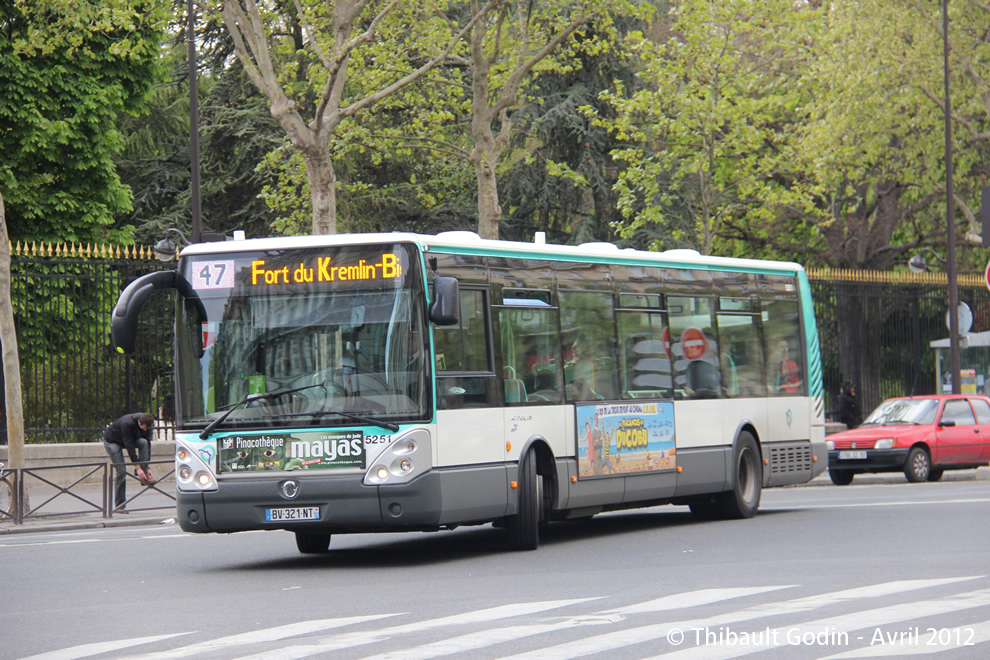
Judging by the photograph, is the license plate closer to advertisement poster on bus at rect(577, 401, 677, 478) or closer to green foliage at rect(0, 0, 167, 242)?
advertisement poster on bus at rect(577, 401, 677, 478)

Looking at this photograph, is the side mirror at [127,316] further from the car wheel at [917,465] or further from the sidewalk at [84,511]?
the car wheel at [917,465]

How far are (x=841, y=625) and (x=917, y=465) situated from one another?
55.0 ft

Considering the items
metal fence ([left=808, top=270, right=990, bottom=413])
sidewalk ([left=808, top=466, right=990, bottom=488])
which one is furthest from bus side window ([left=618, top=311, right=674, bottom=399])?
metal fence ([left=808, top=270, right=990, bottom=413])

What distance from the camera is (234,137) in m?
39.0

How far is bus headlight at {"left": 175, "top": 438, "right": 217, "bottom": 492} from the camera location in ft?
40.3

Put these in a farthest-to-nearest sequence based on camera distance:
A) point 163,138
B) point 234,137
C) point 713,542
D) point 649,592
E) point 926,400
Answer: point 163,138
point 234,137
point 926,400
point 713,542
point 649,592

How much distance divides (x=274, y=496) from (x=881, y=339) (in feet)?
79.7

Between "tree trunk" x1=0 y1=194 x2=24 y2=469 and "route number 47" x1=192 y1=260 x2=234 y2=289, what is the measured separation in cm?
766

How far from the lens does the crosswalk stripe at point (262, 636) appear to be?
7.85 metres

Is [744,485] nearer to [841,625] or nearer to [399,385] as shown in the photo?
[399,385]

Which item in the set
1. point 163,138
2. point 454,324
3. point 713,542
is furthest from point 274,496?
point 163,138

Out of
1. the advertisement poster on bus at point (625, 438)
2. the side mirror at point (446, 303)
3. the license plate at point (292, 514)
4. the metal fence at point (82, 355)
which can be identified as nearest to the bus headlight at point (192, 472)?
the license plate at point (292, 514)

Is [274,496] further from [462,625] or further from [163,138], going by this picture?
[163,138]

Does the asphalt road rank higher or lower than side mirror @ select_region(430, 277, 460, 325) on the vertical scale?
lower
